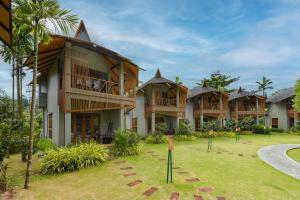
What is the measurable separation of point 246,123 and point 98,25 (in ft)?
77.2

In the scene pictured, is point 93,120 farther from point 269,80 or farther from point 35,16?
point 269,80

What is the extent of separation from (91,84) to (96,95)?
163cm

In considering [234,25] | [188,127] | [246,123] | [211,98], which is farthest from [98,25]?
[246,123]

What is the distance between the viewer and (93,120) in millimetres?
14953

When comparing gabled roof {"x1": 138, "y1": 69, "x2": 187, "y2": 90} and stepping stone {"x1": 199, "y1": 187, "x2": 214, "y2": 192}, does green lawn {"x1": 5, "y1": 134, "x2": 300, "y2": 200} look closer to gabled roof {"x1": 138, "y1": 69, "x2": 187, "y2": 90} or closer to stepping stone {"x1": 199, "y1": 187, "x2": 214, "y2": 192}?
stepping stone {"x1": 199, "y1": 187, "x2": 214, "y2": 192}

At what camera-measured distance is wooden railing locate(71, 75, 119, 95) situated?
11.6m

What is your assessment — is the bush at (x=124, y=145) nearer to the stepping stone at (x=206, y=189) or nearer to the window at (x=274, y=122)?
the stepping stone at (x=206, y=189)

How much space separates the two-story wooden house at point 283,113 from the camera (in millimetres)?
31884

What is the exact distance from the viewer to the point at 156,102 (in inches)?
866

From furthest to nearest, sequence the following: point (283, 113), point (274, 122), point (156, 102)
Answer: point (274, 122) → point (283, 113) → point (156, 102)

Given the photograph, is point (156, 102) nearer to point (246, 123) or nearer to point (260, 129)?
point (246, 123)

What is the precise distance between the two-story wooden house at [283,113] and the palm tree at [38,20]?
34409mm

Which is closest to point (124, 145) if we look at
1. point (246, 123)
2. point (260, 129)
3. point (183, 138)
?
point (183, 138)

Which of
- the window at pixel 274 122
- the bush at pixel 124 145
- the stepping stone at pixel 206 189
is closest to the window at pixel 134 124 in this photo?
the bush at pixel 124 145
